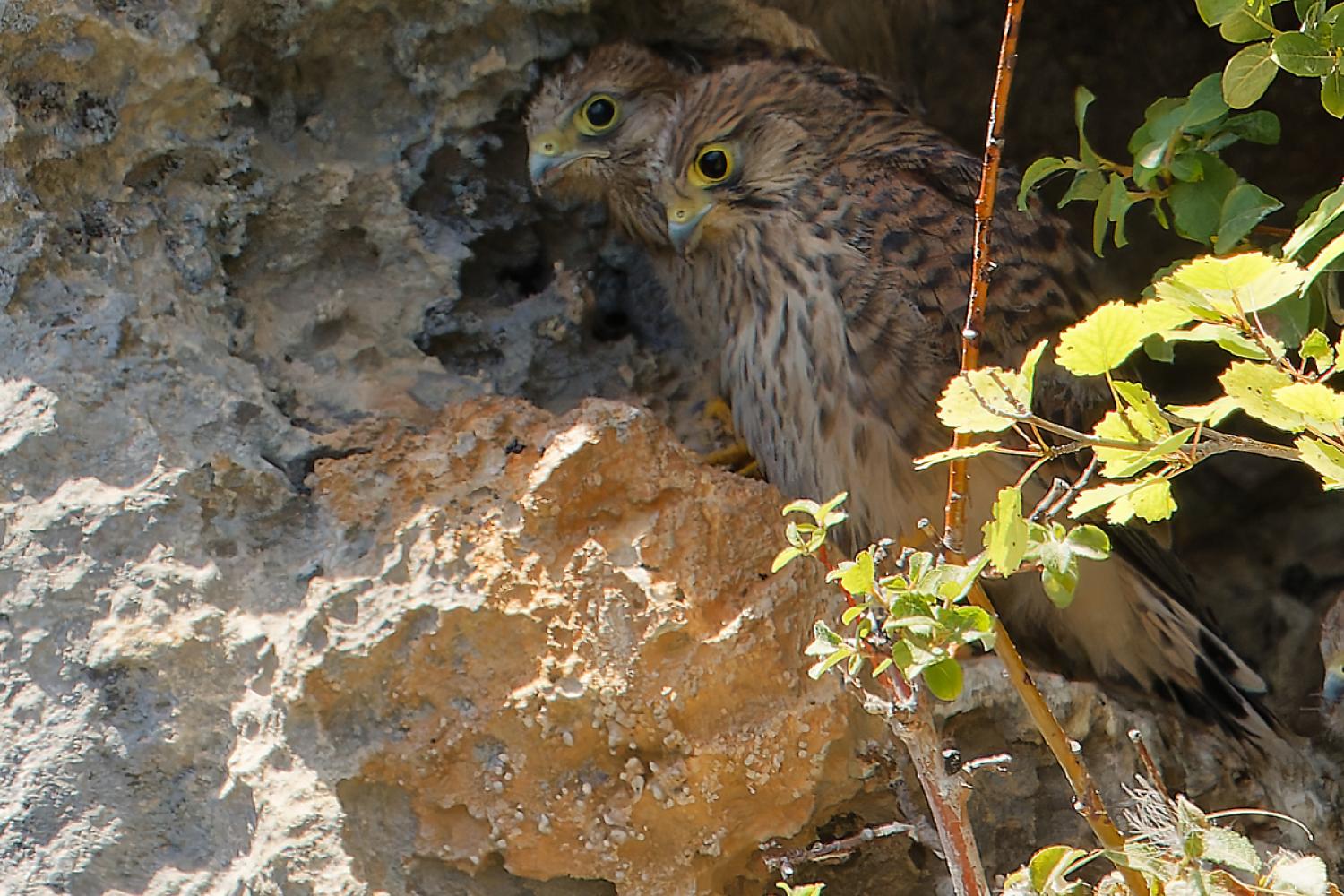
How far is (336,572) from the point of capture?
7.34 ft

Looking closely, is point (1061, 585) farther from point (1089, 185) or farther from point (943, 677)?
point (1089, 185)

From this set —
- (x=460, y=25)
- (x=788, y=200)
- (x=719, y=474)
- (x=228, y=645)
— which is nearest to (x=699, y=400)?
(x=788, y=200)

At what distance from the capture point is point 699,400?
2.98m

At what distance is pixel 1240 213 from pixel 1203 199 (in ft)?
0.29

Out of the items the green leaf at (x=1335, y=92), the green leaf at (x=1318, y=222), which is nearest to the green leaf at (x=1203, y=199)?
the green leaf at (x=1335, y=92)

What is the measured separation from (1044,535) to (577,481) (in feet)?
2.72

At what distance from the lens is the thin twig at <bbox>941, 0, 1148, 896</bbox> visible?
177 centimetres

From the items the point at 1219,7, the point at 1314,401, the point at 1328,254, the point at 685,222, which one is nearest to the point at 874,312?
the point at 685,222

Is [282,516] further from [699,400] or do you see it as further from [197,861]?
[699,400]

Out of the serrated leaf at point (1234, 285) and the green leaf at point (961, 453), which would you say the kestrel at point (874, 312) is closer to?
the green leaf at point (961, 453)

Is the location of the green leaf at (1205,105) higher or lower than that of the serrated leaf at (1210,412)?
higher

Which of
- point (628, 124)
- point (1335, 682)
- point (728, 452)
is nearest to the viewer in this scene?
point (1335, 682)

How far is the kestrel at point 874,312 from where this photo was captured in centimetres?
259

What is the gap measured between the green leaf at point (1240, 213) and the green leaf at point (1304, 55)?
0.24 metres
